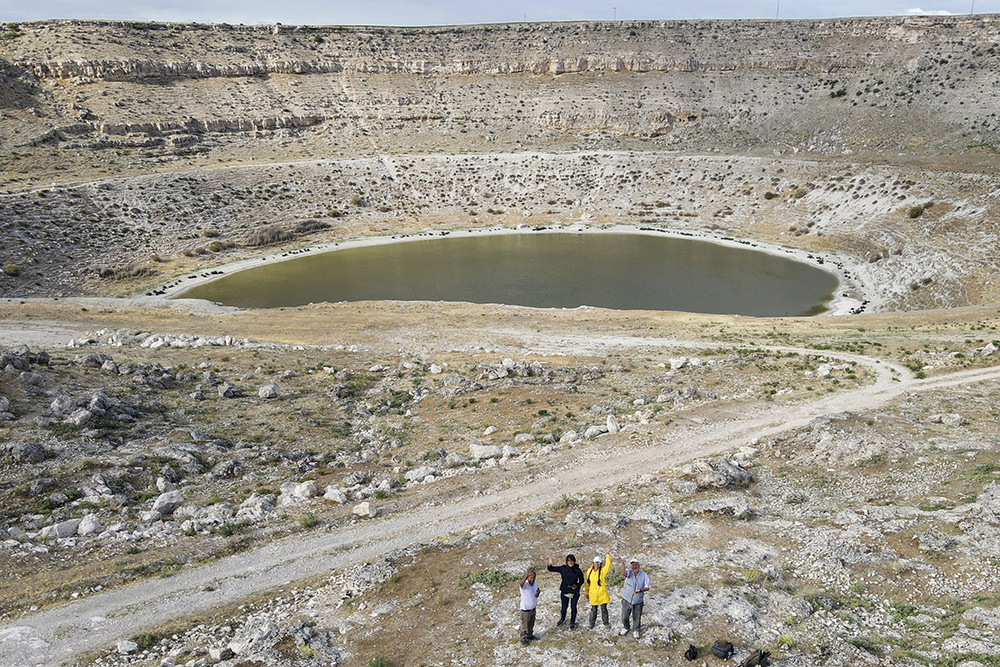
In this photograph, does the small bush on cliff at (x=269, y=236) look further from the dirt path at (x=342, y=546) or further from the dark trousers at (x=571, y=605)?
the dark trousers at (x=571, y=605)

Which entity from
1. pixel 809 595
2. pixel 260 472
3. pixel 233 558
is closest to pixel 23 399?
pixel 260 472

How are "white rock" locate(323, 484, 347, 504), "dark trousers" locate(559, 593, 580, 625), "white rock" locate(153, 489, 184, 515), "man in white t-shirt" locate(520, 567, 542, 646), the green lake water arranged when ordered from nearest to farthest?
"man in white t-shirt" locate(520, 567, 542, 646)
"dark trousers" locate(559, 593, 580, 625)
"white rock" locate(153, 489, 184, 515)
"white rock" locate(323, 484, 347, 504)
the green lake water

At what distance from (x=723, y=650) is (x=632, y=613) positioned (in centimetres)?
179

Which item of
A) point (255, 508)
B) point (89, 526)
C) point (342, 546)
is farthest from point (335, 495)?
point (89, 526)

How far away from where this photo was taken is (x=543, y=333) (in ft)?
135

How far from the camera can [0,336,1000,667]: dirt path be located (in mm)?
13805

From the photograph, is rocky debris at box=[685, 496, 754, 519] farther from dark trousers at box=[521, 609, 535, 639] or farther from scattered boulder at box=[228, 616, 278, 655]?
scattered boulder at box=[228, 616, 278, 655]

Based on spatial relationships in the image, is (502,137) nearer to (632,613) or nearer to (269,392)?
(269,392)

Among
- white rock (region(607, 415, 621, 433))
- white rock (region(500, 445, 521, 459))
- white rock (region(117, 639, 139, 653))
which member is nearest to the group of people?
white rock (region(117, 639, 139, 653))

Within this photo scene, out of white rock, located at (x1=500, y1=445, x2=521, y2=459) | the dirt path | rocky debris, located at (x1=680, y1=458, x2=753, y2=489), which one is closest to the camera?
the dirt path

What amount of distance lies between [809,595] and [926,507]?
→ 5414 mm

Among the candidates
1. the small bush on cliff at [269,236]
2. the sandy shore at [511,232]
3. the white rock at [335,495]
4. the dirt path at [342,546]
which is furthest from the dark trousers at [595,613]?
the small bush on cliff at [269,236]

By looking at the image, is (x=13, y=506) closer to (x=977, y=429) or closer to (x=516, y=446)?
(x=516, y=446)

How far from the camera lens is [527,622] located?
1248 centimetres
